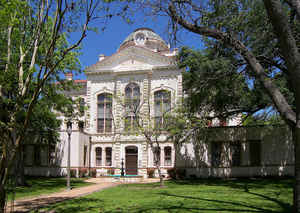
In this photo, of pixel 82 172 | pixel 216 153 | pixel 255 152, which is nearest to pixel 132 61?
pixel 82 172

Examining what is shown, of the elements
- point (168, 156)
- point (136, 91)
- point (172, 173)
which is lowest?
point (172, 173)

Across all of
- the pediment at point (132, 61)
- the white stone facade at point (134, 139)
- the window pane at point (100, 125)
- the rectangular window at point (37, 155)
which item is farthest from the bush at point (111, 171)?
the pediment at point (132, 61)

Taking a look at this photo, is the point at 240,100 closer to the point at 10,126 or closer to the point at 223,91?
the point at 223,91

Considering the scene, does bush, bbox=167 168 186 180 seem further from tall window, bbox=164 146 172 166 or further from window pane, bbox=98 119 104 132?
window pane, bbox=98 119 104 132

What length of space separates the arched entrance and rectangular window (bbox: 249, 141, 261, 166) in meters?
11.8

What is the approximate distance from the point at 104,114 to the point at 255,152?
1593 cm

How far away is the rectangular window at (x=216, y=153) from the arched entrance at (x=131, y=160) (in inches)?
342

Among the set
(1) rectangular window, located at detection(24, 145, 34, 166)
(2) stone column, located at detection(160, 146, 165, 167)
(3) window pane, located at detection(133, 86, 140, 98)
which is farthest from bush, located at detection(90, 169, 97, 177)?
(3) window pane, located at detection(133, 86, 140, 98)

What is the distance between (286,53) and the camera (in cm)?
622

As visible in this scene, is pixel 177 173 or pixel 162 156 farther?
pixel 162 156

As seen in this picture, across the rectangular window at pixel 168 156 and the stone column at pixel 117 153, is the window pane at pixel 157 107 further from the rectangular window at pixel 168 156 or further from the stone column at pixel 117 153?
the stone column at pixel 117 153

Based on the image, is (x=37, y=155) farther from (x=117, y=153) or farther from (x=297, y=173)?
(x=297, y=173)

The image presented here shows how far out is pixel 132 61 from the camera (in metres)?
31.7

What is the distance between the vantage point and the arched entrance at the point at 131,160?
99.0 feet
